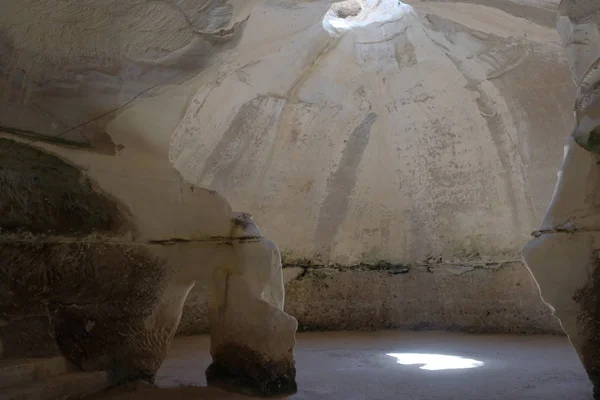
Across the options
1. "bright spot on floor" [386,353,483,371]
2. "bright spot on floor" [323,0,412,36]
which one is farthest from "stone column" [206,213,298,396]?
"bright spot on floor" [323,0,412,36]

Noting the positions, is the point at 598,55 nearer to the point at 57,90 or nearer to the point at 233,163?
the point at 57,90

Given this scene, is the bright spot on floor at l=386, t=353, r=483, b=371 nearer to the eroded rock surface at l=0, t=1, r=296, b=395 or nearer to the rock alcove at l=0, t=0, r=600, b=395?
the rock alcove at l=0, t=0, r=600, b=395

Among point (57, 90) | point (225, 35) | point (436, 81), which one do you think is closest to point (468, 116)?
point (436, 81)

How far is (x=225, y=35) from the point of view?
3.25 meters

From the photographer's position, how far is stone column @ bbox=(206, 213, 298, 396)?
3.17 metres

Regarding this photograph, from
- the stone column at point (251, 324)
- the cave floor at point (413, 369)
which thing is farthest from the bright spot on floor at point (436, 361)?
the stone column at point (251, 324)

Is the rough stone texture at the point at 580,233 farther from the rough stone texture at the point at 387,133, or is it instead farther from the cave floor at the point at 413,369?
the rough stone texture at the point at 387,133

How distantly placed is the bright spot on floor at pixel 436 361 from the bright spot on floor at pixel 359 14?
3.25 m

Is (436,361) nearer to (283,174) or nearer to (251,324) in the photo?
(251,324)

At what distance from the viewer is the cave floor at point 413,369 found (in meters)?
3.13

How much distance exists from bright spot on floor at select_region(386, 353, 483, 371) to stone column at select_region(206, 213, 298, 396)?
1.40 m

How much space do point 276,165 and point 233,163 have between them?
1.79 feet

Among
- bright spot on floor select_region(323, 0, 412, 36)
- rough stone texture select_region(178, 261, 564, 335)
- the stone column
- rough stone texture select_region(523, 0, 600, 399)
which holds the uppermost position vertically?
bright spot on floor select_region(323, 0, 412, 36)

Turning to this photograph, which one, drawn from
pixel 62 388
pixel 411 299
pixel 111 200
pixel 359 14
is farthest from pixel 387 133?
pixel 62 388
